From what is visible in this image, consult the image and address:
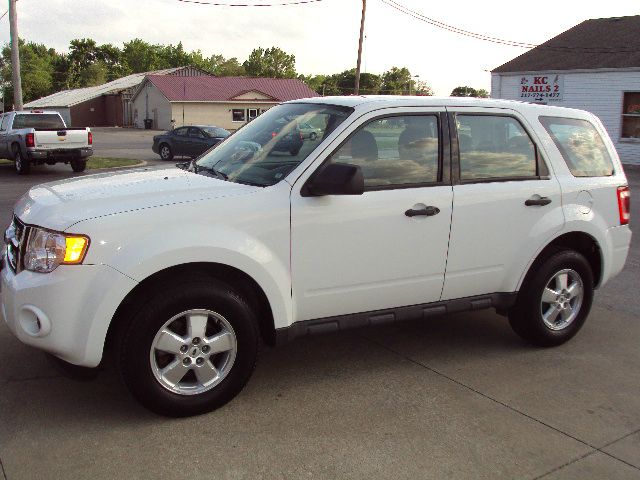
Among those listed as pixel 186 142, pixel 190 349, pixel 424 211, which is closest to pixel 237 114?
pixel 186 142

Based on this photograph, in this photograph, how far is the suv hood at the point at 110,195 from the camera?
3652 mm

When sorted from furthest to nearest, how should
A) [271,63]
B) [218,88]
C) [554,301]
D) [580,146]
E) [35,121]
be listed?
[271,63] → [218,88] → [35,121] → [580,146] → [554,301]

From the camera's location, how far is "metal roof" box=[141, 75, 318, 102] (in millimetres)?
55500

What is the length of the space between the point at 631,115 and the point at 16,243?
25647 millimetres

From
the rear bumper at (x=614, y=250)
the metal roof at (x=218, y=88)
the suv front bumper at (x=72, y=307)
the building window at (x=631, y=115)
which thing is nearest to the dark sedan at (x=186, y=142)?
the building window at (x=631, y=115)

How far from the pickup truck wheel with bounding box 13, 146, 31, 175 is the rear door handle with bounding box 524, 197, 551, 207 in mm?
16163

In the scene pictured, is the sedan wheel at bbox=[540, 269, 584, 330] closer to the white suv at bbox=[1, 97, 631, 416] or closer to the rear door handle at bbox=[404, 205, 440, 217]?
the white suv at bbox=[1, 97, 631, 416]

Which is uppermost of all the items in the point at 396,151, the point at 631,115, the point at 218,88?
the point at 218,88

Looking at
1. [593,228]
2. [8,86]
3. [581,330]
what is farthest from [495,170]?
[8,86]

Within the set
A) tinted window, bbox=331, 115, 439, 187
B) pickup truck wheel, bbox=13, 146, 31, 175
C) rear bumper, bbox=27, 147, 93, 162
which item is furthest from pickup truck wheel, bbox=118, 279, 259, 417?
pickup truck wheel, bbox=13, 146, 31, 175

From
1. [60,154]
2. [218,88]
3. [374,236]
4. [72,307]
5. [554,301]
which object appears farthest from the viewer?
[218,88]

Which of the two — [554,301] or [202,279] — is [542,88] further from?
[202,279]

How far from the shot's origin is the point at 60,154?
1828 centimetres

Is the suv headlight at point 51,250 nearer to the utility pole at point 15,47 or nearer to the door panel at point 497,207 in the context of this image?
the door panel at point 497,207
